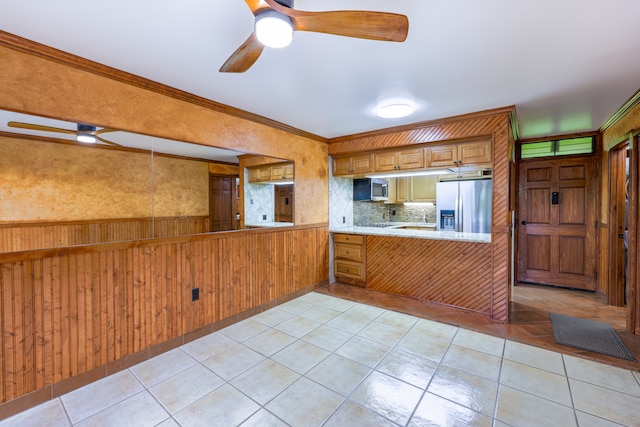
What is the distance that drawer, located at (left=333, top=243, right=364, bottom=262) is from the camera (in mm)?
4223

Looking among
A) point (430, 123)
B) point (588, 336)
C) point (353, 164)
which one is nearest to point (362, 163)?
point (353, 164)

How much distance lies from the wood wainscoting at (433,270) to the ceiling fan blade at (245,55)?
294cm

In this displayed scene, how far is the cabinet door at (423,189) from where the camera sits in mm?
5201

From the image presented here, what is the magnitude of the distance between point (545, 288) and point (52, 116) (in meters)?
5.92

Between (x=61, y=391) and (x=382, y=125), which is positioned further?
(x=382, y=125)

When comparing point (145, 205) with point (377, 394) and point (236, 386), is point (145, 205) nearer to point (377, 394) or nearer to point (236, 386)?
point (236, 386)

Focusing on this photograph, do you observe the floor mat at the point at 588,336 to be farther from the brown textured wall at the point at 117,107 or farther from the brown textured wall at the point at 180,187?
the brown textured wall at the point at 180,187

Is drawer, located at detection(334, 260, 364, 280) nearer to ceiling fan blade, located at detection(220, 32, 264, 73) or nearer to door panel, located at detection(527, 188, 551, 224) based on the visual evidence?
door panel, located at detection(527, 188, 551, 224)

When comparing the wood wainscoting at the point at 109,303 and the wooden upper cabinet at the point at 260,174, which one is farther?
the wooden upper cabinet at the point at 260,174

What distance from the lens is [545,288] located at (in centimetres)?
421


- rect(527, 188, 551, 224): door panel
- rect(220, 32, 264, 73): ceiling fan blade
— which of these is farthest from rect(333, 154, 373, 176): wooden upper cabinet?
rect(220, 32, 264, 73): ceiling fan blade

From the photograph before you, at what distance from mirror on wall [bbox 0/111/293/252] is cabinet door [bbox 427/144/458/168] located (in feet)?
8.02

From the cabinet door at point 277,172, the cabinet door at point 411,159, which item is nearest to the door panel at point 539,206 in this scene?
the cabinet door at point 411,159

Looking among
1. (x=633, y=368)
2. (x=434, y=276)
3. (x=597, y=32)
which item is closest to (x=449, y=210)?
(x=434, y=276)
